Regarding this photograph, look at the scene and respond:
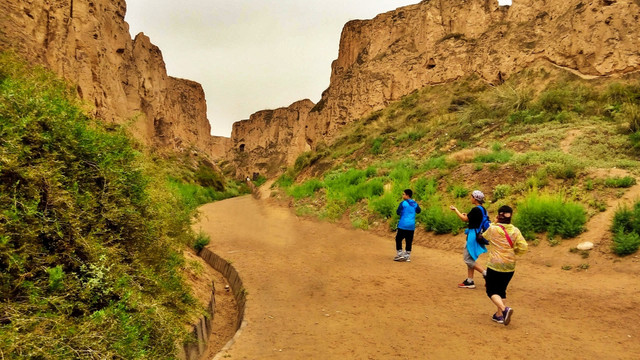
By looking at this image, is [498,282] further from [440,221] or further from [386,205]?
[386,205]

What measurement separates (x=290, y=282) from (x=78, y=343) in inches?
203

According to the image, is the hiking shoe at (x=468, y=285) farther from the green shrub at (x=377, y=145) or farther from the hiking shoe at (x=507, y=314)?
the green shrub at (x=377, y=145)

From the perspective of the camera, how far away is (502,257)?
5.02m

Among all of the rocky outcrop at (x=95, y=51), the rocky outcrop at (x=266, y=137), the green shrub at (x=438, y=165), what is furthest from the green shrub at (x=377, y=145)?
the rocky outcrop at (x=266, y=137)

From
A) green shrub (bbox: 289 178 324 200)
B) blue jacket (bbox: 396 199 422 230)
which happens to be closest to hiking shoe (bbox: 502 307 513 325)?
blue jacket (bbox: 396 199 422 230)

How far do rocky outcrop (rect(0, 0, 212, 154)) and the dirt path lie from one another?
465cm

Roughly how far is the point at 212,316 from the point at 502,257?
4.69 m

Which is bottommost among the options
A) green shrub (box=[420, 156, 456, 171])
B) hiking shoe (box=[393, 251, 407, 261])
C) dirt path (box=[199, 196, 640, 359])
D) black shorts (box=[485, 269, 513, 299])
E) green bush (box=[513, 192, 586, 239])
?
dirt path (box=[199, 196, 640, 359])

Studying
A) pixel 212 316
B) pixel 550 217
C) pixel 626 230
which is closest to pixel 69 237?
pixel 212 316

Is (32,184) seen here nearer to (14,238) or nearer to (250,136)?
(14,238)

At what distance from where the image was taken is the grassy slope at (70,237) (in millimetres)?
2750

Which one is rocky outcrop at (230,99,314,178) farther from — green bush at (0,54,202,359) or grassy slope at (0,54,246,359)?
green bush at (0,54,202,359)

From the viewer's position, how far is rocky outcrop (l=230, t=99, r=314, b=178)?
297 feet

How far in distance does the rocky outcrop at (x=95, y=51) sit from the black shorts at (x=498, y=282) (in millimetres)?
6927
